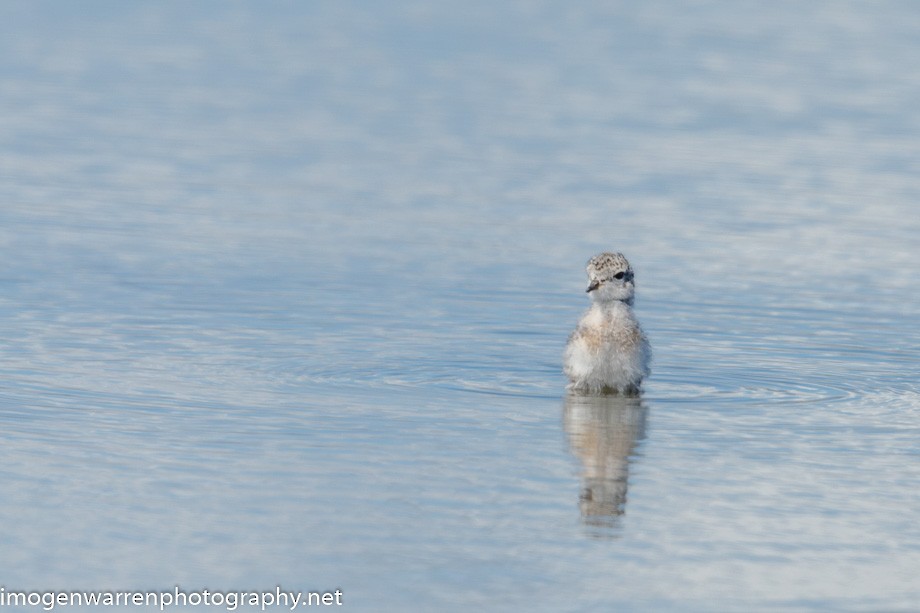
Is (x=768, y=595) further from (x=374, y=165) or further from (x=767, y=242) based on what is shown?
(x=374, y=165)

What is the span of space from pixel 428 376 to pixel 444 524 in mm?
3531

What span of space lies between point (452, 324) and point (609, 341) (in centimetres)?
233

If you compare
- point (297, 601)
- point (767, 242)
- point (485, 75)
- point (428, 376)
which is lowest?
point (297, 601)

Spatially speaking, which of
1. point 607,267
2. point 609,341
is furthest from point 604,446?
point 607,267

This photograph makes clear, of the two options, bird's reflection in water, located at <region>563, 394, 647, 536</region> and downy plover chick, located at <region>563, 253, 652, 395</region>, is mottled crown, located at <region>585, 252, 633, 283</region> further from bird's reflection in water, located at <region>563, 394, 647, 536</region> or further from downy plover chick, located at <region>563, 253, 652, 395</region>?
bird's reflection in water, located at <region>563, 394, 647, 536</region>

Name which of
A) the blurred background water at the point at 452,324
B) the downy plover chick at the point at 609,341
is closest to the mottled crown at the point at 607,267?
the downy plover chick at the point at 609,341

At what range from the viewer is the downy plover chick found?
496 inches

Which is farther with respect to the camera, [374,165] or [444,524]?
[374,165]

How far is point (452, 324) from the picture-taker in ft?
48.4

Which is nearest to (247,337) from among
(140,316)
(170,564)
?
(140,316)

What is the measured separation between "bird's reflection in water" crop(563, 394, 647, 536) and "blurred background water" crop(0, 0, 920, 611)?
32 millimetres

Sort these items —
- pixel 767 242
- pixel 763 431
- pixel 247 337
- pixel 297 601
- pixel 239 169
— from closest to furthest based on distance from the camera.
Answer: pixel 297 601, pixel 763 431, pixel 247 337, pixel 767 242, pixel 239 169

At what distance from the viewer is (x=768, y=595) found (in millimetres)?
8531

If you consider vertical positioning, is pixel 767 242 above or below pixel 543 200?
below
